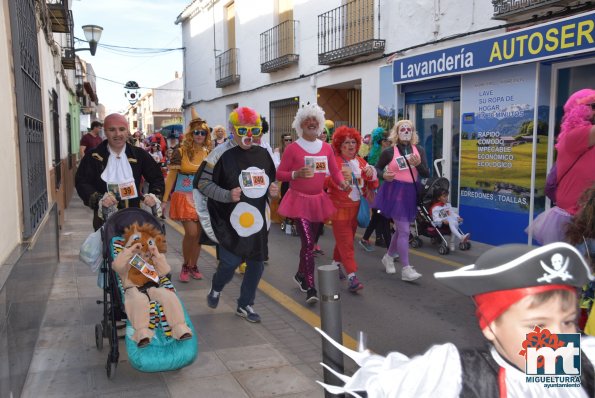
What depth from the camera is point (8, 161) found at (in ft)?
12.8

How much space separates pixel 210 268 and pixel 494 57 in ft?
16.8

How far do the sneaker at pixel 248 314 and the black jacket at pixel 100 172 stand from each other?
1288 millimetres

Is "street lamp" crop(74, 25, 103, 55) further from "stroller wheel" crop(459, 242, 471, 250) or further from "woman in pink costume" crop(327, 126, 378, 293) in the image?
"stroller wheel" crop(459, 242, 471, 250)

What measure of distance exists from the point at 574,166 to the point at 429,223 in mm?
3890

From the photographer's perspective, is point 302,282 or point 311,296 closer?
point 311,296

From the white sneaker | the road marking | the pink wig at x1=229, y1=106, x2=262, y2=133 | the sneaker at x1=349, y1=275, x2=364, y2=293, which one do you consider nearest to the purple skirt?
the white sneaker

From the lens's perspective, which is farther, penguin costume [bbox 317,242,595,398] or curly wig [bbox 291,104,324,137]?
curly wig [bbox 291,104,324,137]

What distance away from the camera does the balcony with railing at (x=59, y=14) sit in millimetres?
9633

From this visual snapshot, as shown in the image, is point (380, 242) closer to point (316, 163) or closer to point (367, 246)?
point (367, 246)

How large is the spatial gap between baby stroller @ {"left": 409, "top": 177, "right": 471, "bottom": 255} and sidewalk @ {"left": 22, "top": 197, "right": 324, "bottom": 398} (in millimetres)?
3169

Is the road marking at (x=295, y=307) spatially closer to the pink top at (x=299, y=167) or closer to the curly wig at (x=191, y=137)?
the pink top at (x=299, y=167)

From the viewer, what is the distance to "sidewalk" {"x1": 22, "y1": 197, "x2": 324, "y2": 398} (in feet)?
12.0

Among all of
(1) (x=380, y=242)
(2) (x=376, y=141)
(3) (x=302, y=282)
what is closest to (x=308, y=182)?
(3) (x=302, y=282)

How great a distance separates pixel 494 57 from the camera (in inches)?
325
